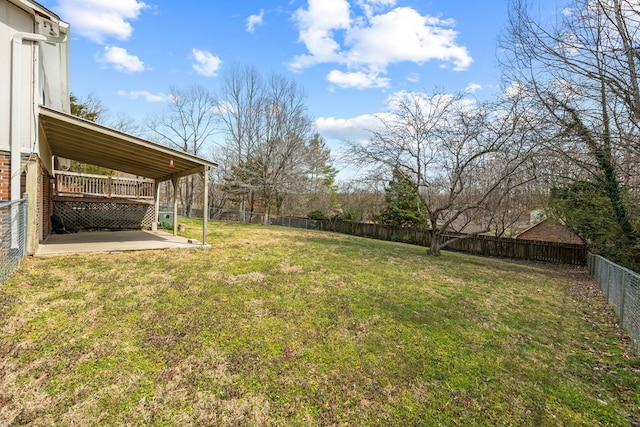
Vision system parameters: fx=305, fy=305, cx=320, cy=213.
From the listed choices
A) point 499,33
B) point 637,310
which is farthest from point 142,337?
point 499,33

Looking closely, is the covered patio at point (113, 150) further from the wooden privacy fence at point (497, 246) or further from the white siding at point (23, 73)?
the wooden privacy fence at point (497, 246)

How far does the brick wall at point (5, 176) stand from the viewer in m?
5.38

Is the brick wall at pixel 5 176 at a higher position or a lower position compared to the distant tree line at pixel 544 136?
lower

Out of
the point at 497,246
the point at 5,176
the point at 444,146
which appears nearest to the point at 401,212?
the point at 497,246

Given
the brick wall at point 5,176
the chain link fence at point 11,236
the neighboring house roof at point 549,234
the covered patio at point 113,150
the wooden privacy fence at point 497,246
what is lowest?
the wooden privacy fence at point 497,246

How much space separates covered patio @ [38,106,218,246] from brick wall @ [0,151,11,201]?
3.67ft

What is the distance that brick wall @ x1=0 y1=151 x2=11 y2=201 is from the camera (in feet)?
17.6

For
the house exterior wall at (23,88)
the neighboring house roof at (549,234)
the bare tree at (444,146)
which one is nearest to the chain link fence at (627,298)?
the bare tree at (444,146)

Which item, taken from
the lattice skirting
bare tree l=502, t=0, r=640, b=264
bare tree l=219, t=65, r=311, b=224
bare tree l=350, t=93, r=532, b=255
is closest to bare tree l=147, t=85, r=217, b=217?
bare tree l=219, t=65, r=311, b=224

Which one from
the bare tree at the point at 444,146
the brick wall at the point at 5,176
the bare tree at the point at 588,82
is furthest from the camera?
the bare tree at the point at 444,146

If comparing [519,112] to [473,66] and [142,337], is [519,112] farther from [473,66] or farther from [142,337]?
[142,337]

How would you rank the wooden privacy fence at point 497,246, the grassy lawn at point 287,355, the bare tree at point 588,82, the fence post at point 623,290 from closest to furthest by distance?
the grassy lawn at point 287,355 < the fence post at point 623,290 < the bare tree at point 588,82 < the wooden privacy fence at point 497,246

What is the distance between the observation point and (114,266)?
5949mm

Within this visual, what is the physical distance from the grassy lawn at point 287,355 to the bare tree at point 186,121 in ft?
86.2
